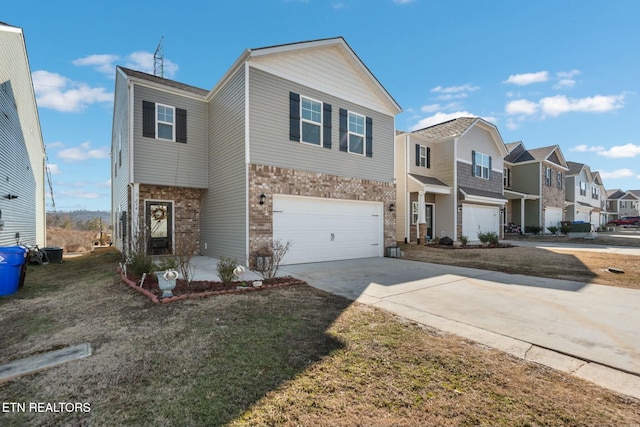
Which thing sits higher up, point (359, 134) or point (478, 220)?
point (359, 134)

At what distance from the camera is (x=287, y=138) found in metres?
10.1

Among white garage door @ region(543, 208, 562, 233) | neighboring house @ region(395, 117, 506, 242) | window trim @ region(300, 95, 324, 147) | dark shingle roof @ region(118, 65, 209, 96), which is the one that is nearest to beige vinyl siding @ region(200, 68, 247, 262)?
dark shingle roof @ region(118, 65, 209, 96)

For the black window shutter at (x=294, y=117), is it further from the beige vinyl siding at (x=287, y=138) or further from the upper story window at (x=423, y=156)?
the upper story window at (x=423, y=156)

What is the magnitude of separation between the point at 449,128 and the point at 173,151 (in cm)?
1564

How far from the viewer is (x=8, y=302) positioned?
586 cm

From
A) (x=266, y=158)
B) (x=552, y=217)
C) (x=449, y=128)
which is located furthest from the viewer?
(x=552, y=217)

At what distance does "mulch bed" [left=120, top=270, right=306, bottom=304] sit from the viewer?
5.71 m

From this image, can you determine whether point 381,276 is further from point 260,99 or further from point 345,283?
point 260,99

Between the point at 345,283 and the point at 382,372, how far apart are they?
4286 mm

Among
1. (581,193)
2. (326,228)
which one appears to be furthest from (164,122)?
(581,193)

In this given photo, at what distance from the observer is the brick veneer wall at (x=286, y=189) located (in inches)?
361

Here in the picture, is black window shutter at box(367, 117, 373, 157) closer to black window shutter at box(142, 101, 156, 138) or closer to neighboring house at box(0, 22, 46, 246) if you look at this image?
black window shutter at box(142, 101, 156, 138)

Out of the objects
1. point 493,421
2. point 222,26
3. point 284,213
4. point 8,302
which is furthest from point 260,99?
point 493,421

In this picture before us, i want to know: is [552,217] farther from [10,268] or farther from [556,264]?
[10,268]
